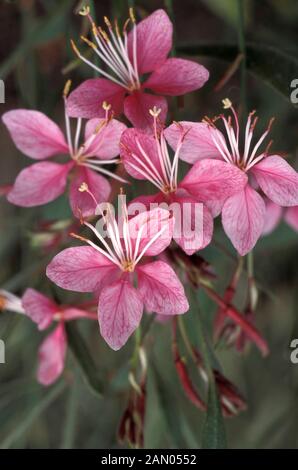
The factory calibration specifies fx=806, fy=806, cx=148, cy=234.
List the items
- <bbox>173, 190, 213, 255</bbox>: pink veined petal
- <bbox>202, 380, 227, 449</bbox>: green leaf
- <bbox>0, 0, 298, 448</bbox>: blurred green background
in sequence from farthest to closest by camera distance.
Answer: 1. <bbox>0, 0, 298, 448</bbox>: blurred green background
2. <bbox>202, 380, 227, 449</bbox>: green leaf
3. <bbox>173, 190, 213, 255</bbox>: pink veined petal

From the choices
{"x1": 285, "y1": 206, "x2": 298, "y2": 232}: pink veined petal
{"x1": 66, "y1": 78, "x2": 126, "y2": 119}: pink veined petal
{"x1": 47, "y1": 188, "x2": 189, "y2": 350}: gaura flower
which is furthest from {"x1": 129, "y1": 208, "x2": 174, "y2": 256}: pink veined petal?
{"x1": 285, "y1": 206, "x2": 298, "y2": 232}: pink veined petal

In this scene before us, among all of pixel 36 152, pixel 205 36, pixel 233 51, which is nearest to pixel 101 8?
pixel 205 36

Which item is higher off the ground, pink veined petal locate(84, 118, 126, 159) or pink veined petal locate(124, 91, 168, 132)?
pink veined petal locate(124, 91, 168, 132)

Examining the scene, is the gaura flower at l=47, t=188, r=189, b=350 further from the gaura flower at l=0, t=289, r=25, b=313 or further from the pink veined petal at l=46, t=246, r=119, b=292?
the gaura flower at l=0, t=289, r=25, b=313

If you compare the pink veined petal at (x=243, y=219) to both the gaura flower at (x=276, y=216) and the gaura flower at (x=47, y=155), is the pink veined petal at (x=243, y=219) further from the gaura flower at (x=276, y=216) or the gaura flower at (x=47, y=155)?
the gaura flower at (x=276, y=216)

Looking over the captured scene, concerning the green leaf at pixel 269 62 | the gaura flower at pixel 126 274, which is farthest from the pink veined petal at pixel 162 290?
the green leaf at pixel 269 62

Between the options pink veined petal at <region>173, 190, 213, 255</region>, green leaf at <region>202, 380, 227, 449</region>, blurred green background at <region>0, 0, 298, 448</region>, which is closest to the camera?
pink veined petal at <region>173, 190, 213, 255</region>

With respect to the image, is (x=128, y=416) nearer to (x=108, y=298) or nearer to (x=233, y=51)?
(x=108, y=298)
